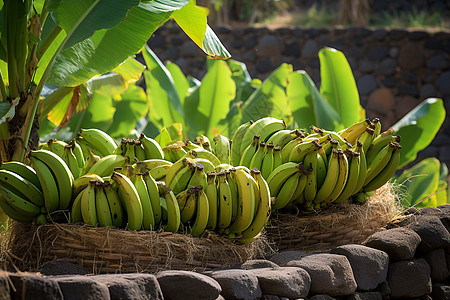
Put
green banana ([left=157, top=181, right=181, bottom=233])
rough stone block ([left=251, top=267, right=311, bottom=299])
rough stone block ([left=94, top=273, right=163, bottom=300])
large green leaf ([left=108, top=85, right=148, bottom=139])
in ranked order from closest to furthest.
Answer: rough stone block ([left=94, top=273, right=163, bottom=300]), rough stone block ([left=251, top=267, right=311, bottom=299]), green banana ([left=157, top=181, right=181, bottom=233]), large green leaf ([left=108, top=85, right=148, bottom=139])

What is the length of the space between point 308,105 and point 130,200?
263 centimetres

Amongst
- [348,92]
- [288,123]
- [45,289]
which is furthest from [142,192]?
[348,92]

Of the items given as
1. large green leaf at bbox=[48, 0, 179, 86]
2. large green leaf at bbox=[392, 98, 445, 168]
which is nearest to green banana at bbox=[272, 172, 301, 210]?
large green leaf at bbox=[48, 0, 179, 86]

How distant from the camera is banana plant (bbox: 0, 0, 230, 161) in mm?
2283

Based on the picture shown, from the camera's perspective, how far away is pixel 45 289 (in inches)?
55.6

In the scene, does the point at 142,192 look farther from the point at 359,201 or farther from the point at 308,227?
the point at 359,201

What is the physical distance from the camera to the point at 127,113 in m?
4.76

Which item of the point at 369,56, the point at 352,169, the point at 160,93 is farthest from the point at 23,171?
the point at 369,56

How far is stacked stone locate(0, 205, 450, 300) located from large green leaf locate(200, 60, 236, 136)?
76.4 inches

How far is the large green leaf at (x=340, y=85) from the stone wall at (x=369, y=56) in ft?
18.6

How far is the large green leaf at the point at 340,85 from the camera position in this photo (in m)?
4.46

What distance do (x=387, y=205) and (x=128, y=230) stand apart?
4.70 feet

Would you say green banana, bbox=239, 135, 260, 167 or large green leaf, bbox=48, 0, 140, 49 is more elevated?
large green leaf, bbox=48, 0, 140, 49

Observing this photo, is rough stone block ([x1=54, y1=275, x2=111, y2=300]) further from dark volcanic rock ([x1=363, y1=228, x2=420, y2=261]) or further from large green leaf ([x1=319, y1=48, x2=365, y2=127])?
large green leaf ([x1=319, y1=48, x2=365, y2=127])
